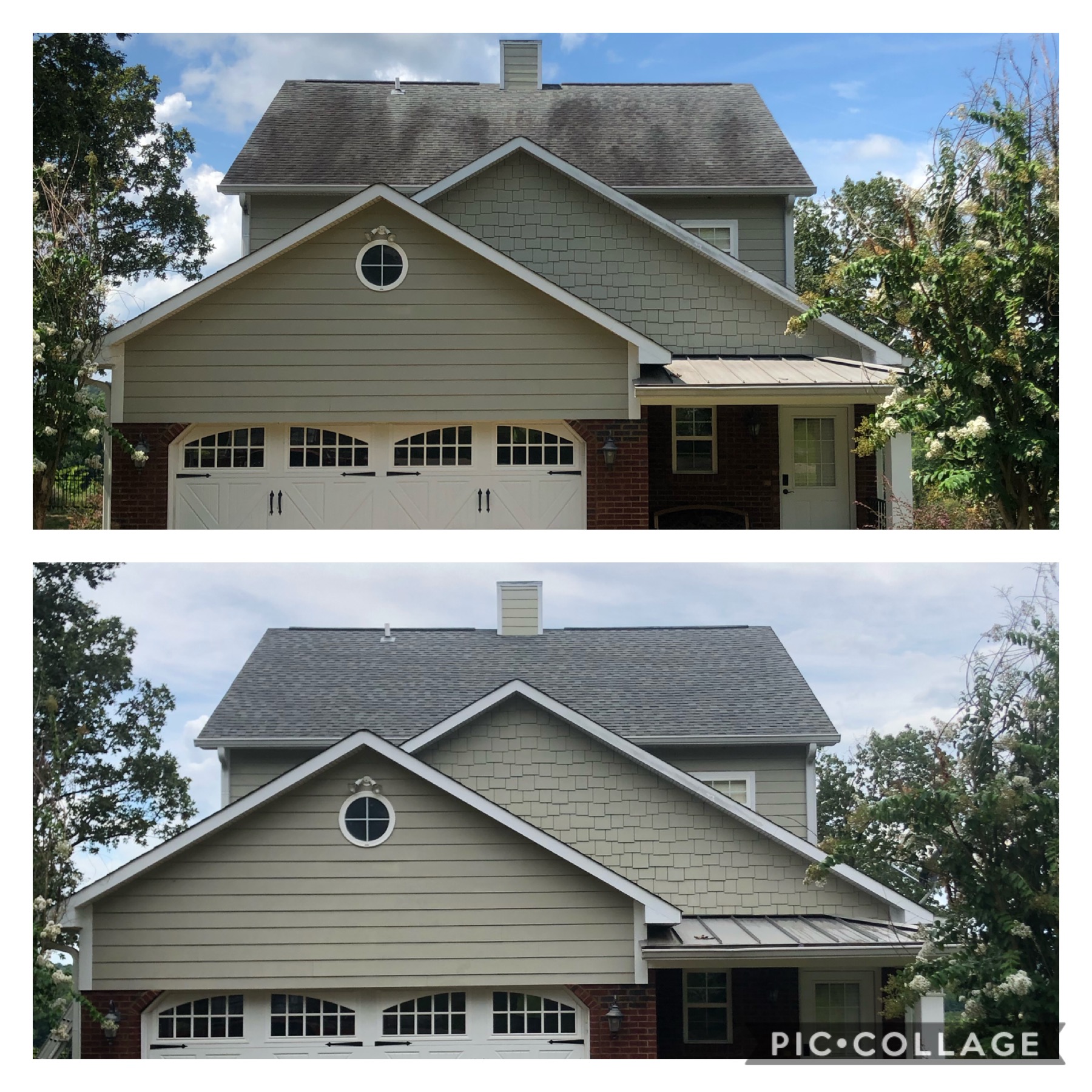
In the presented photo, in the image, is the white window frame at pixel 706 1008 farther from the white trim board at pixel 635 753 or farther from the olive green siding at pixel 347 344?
the olive green siding at pixel 347 344

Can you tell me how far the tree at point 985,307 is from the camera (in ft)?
36.7

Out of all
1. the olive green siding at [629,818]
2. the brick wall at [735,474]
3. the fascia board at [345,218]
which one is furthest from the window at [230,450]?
the brick wall at [735,474]

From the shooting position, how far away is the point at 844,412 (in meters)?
15.5

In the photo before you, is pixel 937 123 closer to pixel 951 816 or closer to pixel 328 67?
pixel 951 816

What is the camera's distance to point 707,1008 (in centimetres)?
1292

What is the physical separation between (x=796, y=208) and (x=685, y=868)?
14.1 m

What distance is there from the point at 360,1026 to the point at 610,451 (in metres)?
6.22

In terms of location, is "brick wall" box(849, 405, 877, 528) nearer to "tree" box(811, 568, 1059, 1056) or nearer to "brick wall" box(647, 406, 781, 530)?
"brick wall" box(647, 406, 781, 530)

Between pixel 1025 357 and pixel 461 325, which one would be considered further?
pixel 461 325

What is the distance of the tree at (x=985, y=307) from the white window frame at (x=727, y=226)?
404 centimetres

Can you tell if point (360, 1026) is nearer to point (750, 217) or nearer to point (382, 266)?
point (382, 266)

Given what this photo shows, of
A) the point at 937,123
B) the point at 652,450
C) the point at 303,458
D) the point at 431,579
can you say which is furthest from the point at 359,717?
the point at 937,123

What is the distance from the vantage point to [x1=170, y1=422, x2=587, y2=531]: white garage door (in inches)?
519

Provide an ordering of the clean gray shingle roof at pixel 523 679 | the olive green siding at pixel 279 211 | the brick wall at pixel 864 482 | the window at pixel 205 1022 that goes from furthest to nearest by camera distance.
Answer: the olive green siding at pixel 279 211 < the brick wall at pixel 864 482 < the clean gray shingle roof at pixel 523 679 < the window at pixel 205 1022
